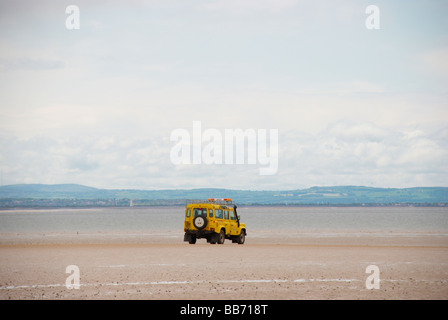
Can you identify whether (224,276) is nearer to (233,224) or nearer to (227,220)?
(227,220)

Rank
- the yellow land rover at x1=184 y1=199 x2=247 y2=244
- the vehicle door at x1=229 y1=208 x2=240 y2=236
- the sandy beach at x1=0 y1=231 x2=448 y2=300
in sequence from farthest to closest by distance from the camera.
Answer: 1. the vehicle door at x1=229 y1=208 x2=240 y2=236
2. the yellow land rover at x1=184 y1=199 x2=247 y2=244
3. the sandy beach at x1=0 y1=231 x2=448 y2=300

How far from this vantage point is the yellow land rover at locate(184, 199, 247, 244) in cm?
3991

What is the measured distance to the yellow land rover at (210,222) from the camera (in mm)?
39906

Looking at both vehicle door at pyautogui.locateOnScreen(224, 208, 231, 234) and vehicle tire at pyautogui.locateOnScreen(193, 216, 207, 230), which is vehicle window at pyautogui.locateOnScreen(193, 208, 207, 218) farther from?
vehicle door at pyautogui.locateOnScreen(224, 208, 231, 234)

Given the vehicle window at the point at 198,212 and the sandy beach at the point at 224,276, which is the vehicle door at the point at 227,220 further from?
the sandy beach at the point at 224,276

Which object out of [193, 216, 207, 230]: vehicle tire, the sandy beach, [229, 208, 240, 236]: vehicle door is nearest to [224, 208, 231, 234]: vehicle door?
[229, 208, 240, 236]: vehicle door

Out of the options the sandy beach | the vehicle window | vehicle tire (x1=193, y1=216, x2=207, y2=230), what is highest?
the vehicle window

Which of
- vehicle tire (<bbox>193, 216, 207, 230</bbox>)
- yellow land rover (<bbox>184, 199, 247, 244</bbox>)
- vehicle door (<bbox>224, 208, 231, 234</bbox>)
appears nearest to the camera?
vehicle tire (<bbox>193, 216, 207, 230</bbox>)

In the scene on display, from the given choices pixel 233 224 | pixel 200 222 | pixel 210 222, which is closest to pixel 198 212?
pixel 200 222
